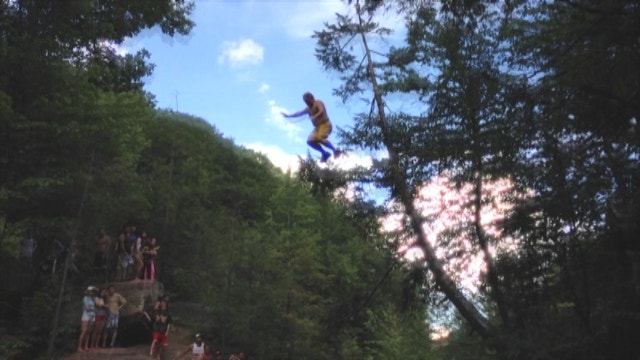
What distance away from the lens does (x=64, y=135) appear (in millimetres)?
11781

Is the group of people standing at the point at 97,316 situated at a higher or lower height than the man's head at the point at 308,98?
lower

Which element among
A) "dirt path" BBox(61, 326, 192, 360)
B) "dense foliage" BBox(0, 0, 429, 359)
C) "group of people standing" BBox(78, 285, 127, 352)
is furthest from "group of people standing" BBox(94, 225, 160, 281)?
"dirt path" BBox(61, 326, 192, 360)

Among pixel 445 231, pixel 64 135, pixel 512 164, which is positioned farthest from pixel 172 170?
pixel 512 164

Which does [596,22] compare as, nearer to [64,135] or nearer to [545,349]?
[545,349]

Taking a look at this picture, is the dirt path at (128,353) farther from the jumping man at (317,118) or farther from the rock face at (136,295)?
the jumping man at (317,118)

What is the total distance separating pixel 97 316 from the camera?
571 inches

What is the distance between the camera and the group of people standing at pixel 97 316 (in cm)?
1388

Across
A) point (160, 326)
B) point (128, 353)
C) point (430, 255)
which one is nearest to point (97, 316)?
point (128, 353)

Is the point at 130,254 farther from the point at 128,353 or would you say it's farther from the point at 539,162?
the point at 539,162

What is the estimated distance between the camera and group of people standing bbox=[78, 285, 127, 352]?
1388 centimetres

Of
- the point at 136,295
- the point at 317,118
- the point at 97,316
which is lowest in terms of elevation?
the point at 97,316

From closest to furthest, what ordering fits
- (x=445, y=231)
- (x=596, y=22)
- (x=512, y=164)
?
(x=596, y=22), (x=512, y=164), (x=445, y=231)

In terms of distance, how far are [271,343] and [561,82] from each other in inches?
556

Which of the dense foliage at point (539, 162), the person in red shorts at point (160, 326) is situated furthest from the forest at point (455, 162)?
the person in red shorts at point (160, 326)
